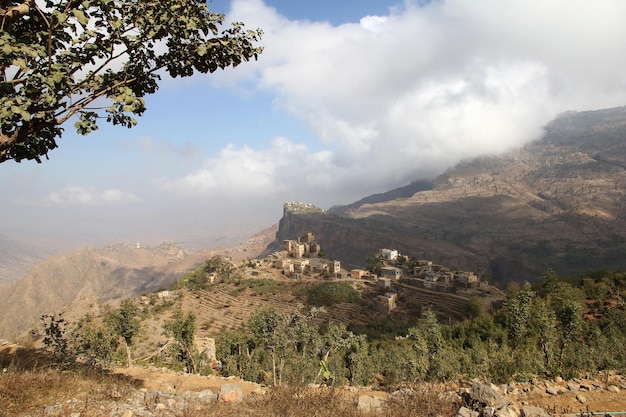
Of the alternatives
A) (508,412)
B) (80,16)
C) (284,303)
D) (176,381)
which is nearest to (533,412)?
(508,412)

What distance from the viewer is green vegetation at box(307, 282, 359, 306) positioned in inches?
2450

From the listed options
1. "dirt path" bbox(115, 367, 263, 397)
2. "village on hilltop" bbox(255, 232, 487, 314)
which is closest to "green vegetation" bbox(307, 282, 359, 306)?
"village on hilltop" bbox(255, 232, 487, 314)

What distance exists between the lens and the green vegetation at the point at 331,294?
A: 62219 mm

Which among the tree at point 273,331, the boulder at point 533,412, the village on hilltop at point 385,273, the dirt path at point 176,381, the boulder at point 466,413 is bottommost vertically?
the village on hilltop at point 385,273

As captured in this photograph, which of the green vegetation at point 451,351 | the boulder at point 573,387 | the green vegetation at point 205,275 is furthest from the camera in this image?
the green vegetation at point 205,275

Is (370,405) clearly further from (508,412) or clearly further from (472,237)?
(472,237)

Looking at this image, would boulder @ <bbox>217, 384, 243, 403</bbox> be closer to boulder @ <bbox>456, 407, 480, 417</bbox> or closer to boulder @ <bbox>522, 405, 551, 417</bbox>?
boulder @ <bbox>456, 407, 480, 417</bbox>

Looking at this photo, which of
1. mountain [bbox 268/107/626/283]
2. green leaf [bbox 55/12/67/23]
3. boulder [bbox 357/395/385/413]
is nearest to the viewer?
→ green leaf [bbox 55/12/67/23]

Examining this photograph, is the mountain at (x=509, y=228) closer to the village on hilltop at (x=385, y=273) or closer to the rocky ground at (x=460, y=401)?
the village on hilltop at (x=385, y=273)

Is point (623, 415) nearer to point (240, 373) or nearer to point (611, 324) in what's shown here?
point (240, 373)

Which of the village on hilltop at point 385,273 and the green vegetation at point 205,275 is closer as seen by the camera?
the village on hilltop at point 385,273

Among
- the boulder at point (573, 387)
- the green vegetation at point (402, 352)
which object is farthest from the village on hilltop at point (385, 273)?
the boulder at point (573, 387)

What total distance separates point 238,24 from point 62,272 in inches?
8300

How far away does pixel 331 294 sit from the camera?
6366 centimetres
